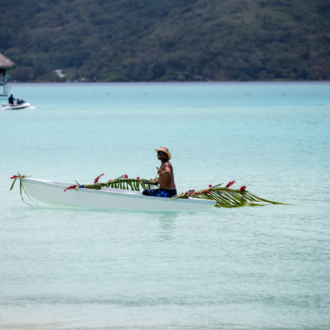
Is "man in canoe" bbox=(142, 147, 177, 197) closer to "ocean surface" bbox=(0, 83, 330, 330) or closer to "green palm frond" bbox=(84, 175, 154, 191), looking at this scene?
"ocean surface" bbox=(0, 83, 330, 330)

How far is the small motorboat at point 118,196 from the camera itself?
13930 mm

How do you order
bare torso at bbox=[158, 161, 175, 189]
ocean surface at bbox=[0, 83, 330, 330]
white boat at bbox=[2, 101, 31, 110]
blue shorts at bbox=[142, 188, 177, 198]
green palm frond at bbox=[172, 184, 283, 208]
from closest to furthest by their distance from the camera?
ocean surface at bbox=[0, 83, 330, 330] < bare torso at bbox=[158, 161, 175, 189] < blue shorts at bbox=[142, 188, 177, 198] < green palm frond at bbox=[172, 184, 283, 208] < white boat at bbox=[2, 101, 31, 110]

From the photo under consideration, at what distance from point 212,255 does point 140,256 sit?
3.88 feet

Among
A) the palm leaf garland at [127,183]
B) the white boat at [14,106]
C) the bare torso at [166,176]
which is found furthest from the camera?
the white boat at [14,106]

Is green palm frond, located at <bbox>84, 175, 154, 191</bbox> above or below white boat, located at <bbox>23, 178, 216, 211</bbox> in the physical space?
above

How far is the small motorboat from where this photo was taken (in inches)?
548

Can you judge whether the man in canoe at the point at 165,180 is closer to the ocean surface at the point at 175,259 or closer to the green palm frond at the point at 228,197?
the ocean surface at the point at 175,259

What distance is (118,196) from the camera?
1403 centimetres

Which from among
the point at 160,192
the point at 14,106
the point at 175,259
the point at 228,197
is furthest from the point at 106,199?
the point at 14,106

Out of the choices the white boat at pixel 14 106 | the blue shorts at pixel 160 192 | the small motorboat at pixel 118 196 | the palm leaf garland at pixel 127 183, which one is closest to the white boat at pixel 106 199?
the small motorboat at pixel 118 196

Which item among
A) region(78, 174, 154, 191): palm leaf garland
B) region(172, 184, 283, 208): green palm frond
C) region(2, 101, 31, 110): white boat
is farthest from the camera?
region(2, 101, 31, 110): white boat

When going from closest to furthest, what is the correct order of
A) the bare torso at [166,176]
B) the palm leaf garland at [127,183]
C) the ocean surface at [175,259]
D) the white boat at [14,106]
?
the ocean surface at [175,259] < the bare torso at [166,176] < the palm leaf garland at [127,183] < the white boat at [14,106]

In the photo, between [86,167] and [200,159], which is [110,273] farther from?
[200,159]

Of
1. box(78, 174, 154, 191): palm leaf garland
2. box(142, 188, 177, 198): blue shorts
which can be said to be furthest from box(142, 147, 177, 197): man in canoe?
box(78, 174, 154, 191): palm leaf garland
